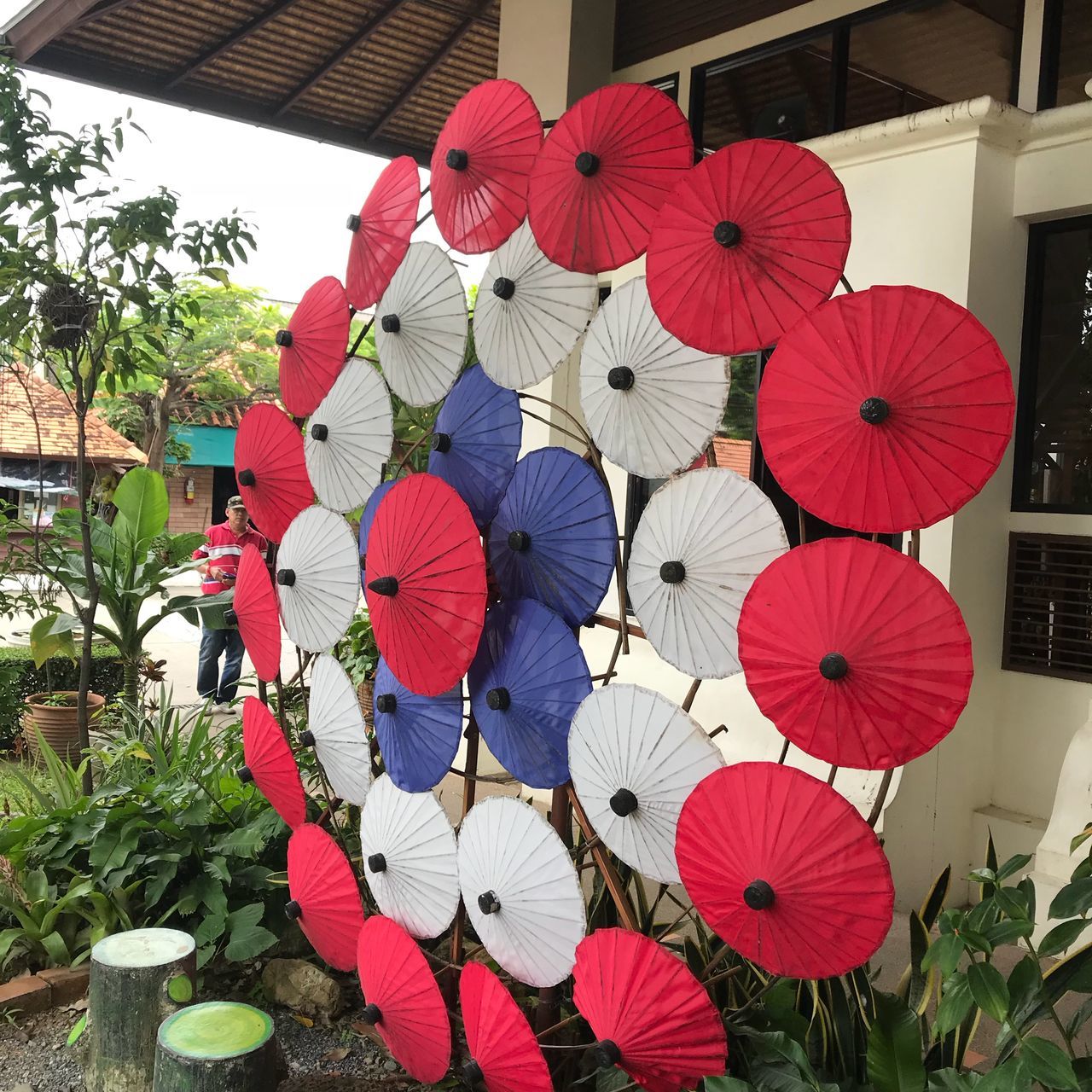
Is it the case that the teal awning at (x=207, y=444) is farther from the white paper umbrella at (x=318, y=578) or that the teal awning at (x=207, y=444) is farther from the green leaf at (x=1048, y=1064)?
the green leaf at (x=1048, y=1064)

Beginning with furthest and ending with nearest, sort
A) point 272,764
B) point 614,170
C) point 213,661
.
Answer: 1. point 213,661
2. point 272,764
3. point 614,170

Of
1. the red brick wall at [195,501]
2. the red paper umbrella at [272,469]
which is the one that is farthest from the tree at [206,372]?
the red paper umbrella at [272,469]

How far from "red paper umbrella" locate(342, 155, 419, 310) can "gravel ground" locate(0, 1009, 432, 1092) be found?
7.64ft

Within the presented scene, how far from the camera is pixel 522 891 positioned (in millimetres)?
2576

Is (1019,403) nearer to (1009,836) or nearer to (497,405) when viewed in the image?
(1009,836)

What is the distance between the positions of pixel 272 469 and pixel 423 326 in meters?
0.86

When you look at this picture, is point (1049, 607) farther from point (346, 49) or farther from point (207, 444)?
point (207, 444)

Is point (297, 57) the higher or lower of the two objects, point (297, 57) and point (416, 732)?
the higher

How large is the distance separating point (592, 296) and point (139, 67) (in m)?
6.66

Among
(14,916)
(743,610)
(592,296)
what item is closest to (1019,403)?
(592,296)

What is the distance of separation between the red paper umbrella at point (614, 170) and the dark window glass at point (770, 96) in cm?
393

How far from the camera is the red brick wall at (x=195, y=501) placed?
27.6 m

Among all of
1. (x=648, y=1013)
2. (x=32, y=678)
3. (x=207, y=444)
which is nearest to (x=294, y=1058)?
(x=648, y=1013)

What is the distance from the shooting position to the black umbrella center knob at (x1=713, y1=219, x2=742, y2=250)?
2.12 meters
